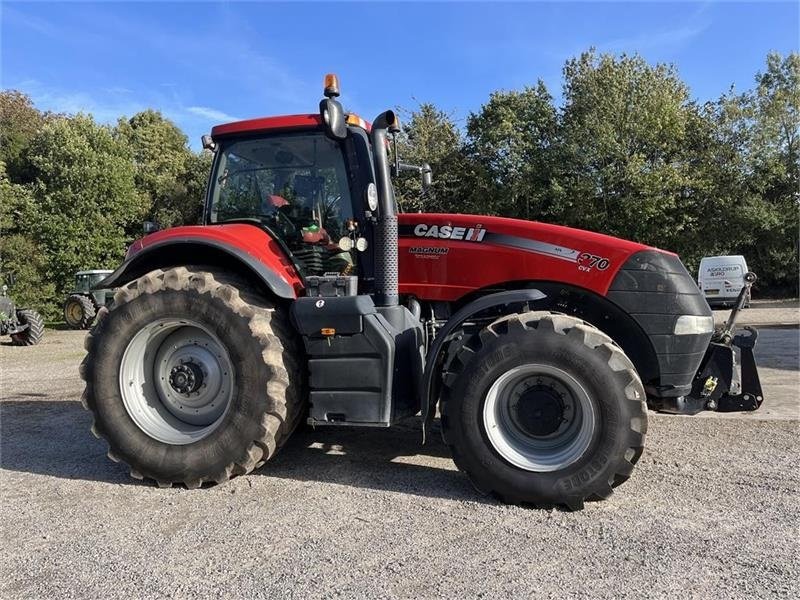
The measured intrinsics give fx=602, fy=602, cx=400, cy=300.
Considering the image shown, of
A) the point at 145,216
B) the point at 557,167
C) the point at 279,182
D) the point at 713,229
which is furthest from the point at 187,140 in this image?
the point at 279,182

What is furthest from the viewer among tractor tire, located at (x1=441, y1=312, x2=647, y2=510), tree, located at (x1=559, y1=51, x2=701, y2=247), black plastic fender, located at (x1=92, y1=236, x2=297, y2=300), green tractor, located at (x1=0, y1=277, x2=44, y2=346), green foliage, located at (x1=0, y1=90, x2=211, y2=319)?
green foliage, located at (x1=0, y1=90, x2=211, y2=319)

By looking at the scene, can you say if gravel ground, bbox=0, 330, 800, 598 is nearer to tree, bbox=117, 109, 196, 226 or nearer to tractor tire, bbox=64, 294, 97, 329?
tractor tire, bbox=64, 294, 97, 329

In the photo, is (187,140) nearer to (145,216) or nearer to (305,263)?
(145,216)

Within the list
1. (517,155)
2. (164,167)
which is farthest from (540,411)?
(164,167)

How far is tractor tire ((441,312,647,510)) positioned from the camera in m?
3.51

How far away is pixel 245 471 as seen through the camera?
4.04 meters

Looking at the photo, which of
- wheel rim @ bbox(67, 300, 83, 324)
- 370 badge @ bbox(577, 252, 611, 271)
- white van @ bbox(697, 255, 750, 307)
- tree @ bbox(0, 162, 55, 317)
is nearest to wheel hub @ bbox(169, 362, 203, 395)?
370 badge @ bbox(577, 252, 611, 271)

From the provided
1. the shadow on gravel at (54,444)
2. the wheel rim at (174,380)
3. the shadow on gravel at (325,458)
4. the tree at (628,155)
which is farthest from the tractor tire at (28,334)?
the tree at (628,155)

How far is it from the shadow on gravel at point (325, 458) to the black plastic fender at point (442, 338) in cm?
52

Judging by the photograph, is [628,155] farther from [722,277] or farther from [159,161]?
[159,161]

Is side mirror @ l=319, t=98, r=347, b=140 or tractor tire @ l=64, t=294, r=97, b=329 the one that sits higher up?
side mirror @ l=319, t=98, r=347, b=140

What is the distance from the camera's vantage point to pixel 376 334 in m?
3.97

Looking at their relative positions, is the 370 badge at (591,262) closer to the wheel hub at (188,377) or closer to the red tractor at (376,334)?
the red tractor at (376,334)

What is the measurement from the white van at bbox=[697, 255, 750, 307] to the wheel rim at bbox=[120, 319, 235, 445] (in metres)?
17.6
